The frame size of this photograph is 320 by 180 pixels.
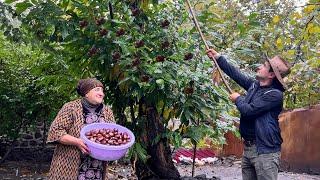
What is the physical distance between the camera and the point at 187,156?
39.9 ft

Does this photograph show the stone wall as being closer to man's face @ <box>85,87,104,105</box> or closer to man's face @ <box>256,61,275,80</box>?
man's face @ <box>85,87,104,105</box>

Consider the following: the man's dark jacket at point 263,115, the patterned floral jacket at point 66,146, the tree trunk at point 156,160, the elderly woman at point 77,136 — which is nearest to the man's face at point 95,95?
the elderly woman at point 77,136

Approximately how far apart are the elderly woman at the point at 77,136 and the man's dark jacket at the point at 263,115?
1118 mm

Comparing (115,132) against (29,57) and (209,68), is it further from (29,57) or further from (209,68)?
(29,57)

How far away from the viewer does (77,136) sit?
12.2ft

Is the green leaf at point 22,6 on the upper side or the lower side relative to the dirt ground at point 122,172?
upper

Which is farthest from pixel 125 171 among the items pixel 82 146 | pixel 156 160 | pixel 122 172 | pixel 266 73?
A: pixel 266 73

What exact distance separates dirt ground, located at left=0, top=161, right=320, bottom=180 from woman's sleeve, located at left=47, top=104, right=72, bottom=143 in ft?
16.2

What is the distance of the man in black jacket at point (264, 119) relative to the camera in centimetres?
368

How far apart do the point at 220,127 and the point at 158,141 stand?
688mm

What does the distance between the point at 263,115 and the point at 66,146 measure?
1528mm

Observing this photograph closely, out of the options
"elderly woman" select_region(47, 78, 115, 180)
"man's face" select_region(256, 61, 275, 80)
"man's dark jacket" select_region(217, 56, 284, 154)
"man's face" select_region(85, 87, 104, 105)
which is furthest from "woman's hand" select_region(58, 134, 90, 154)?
"man's face" select_region(256, 61, 275, 80)

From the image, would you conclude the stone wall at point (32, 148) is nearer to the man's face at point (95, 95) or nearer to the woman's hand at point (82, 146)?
the man's face at point (95, 95)

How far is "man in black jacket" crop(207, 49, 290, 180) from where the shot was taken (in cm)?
368
